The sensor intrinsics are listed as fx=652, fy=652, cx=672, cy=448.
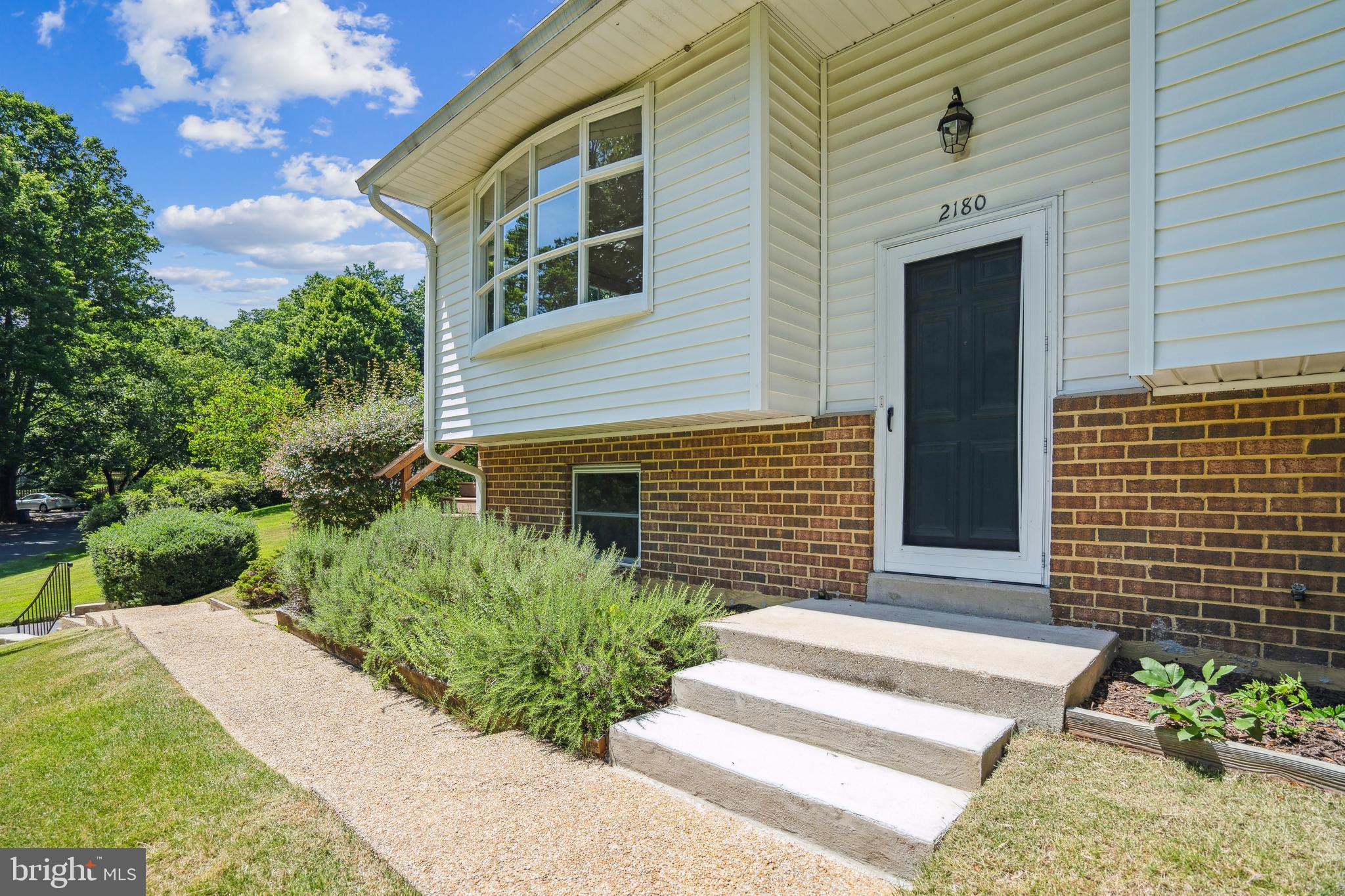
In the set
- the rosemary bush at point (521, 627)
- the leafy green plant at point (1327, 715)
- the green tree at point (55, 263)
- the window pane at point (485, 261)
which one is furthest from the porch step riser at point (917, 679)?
the green tree at point (55, 263)

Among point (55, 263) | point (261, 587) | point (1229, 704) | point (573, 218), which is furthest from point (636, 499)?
point (55, 263)

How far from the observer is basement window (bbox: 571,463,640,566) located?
20.6ft

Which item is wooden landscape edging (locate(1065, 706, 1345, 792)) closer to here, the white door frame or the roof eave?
the white door frame

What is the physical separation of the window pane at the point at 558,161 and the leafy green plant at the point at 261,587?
560cm

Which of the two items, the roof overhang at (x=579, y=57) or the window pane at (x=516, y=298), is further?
the window pane at (x=516, y=298)

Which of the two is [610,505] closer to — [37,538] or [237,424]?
[237,424]

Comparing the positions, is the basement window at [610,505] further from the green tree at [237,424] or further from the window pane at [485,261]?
the green tree at [237,424]

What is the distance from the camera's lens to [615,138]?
17.0 ft

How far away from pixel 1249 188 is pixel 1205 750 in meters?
2.17

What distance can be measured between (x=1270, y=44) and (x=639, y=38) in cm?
350

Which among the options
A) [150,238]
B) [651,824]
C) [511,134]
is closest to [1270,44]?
[651,824]

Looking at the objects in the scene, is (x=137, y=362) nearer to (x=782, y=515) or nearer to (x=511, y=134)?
(x=511, y=134)

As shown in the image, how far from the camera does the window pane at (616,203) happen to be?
4992mm

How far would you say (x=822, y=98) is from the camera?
4609mm
